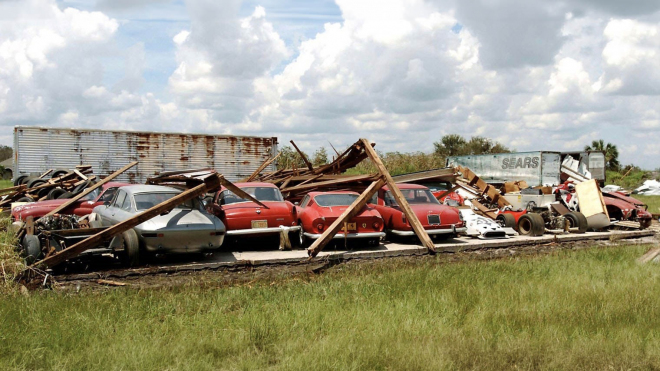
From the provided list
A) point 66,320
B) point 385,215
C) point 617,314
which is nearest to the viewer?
point 66,320

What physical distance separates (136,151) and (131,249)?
15345mm

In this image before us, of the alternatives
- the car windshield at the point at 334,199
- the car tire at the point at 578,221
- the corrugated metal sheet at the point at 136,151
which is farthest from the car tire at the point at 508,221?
the corrugated metal sheet at the point at 136,151

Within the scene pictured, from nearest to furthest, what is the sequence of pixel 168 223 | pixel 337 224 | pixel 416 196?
pixel 168 223, pixel 337 224, pixel 416 196

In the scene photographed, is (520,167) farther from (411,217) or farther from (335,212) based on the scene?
(335,212)

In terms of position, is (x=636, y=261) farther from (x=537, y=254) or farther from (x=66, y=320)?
A: (x=66, y=320)

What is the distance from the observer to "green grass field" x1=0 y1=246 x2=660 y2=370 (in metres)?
5.37

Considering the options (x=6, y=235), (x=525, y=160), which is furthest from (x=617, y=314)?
(x=525, y=160)

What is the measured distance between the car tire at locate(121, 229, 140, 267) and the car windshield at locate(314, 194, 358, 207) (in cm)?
468

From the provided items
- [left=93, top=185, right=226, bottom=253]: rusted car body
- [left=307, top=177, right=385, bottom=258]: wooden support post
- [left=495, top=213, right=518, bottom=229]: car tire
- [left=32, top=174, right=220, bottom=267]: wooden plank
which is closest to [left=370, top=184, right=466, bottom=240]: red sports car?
[left=307, top=177, right=385, bottom=258]: wooden support post

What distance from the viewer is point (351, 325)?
6.39 meters

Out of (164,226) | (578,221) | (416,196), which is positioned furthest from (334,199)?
(578,221)

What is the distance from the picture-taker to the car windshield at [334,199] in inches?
512

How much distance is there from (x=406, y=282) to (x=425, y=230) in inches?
183

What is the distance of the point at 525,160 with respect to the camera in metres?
24.8
